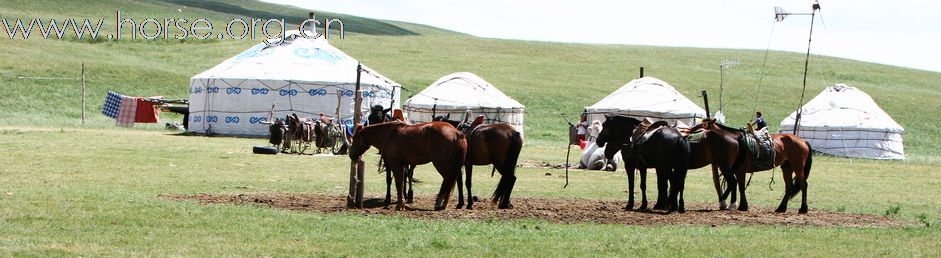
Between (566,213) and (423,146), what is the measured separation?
168cm

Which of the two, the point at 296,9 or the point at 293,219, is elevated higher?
the point at 296,9

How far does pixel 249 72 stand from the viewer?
3719 cm

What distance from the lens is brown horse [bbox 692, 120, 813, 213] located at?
51.3 feet

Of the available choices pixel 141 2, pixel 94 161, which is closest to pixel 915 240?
pixel 94 161

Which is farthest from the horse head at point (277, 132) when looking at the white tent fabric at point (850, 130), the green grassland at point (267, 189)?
the white tent fabric at point (850, 130)

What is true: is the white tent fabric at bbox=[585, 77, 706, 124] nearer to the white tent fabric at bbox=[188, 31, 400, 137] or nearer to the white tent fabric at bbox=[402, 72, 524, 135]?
the white tent fabric at bbox=[402, 72, 524, 135]

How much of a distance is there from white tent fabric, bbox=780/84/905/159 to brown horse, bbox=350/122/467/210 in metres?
24.9

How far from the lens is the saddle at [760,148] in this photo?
1561 cm

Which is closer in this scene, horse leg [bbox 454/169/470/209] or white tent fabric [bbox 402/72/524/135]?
horse leg [bbox 454/169/470/209]

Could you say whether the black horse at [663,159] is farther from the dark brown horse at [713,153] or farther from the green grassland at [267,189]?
the green grassland at [267,189]

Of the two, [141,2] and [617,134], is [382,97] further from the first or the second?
[141,2]

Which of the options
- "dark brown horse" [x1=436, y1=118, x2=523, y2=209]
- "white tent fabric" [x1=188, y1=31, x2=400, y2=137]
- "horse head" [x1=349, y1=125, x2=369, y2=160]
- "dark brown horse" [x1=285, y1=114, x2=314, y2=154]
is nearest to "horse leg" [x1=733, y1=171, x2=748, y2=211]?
"dark brown horse" [x1=436, y1=118, x2=523, y2=209]

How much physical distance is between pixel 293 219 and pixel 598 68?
6146 centimetres

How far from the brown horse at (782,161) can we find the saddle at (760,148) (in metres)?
0.04
